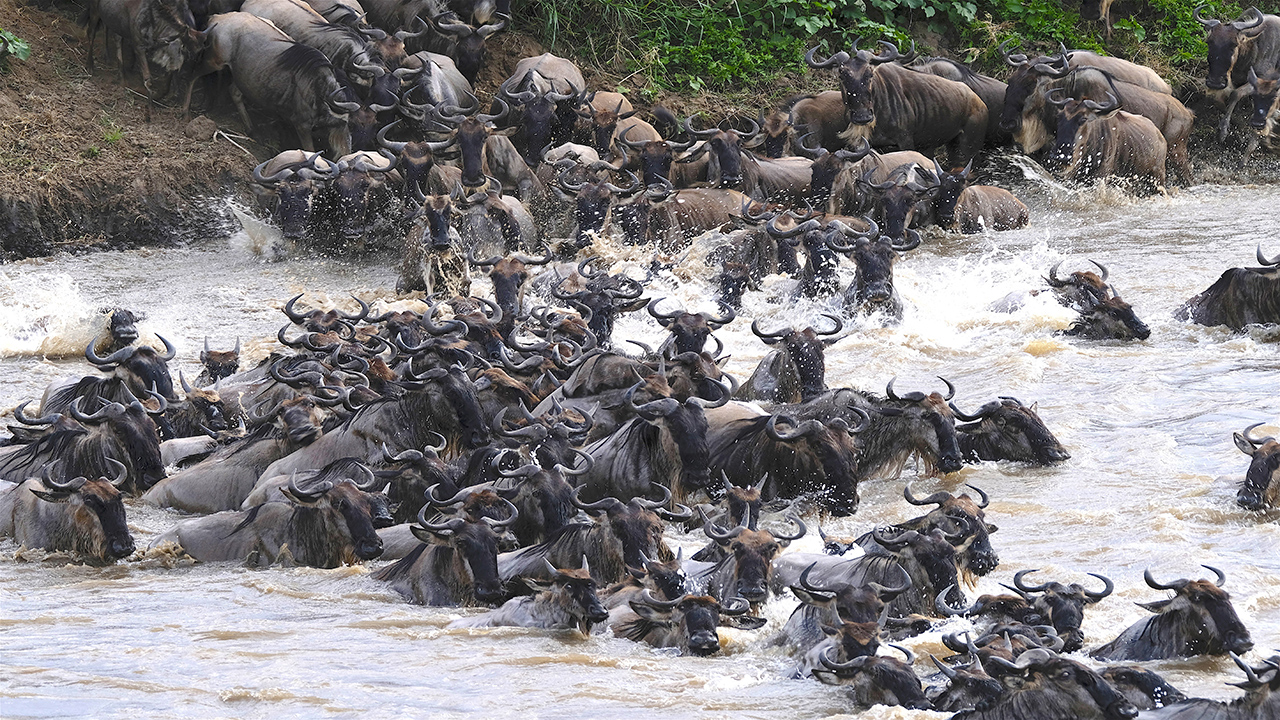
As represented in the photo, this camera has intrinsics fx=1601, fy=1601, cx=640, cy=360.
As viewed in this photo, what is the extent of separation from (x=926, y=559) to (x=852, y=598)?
0.62 m

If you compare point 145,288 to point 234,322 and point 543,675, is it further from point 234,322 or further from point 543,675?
point 543,675

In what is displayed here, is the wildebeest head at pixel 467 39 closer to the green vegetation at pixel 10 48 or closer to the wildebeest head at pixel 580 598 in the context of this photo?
the green vegetation at pixel 10 48

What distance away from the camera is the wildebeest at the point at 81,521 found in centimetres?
767

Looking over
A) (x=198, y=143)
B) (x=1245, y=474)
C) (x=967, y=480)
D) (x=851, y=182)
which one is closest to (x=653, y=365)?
(x=967, y=480)

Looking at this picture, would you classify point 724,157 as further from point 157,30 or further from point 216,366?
point 216,366

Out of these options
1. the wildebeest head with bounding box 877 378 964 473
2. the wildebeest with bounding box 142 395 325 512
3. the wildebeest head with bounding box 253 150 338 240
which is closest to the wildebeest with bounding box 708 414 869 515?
the wildebeest head with bounding box 877 378 964 473

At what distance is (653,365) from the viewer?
9.21 m

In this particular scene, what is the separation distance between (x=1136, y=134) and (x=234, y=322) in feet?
30.2

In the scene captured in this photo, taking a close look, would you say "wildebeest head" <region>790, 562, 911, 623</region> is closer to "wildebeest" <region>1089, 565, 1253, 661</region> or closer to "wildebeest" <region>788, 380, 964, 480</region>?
"wildebeest" <region>1089, 565, 1253, 661</region>

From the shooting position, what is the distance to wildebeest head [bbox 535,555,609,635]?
21.3ft

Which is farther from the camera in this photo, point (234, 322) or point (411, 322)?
point (234, 322)

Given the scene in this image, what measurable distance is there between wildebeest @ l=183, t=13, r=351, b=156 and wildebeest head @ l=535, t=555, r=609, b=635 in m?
9.95

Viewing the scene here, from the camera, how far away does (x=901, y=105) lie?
16766mm

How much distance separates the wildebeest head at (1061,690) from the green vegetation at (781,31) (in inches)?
505
